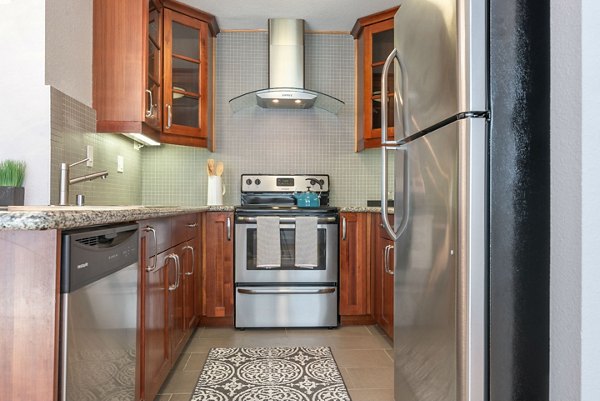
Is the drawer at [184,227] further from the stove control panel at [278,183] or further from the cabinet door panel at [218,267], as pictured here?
the stove control panel at [278,183]

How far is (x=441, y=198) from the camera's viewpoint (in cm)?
143

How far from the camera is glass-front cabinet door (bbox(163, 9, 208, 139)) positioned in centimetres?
323

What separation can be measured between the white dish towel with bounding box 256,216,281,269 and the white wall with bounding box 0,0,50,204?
60.1 inches

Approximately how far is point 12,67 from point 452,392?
2076 mm

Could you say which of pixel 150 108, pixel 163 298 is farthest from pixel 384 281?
pixel 150 108

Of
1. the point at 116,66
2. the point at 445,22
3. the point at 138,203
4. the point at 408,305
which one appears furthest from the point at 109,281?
the point at 138,203

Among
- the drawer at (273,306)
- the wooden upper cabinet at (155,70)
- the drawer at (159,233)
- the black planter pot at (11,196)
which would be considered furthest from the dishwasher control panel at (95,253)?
the drawer at (273,306)

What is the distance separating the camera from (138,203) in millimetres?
3723

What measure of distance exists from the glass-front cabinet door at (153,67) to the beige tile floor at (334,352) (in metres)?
1.45

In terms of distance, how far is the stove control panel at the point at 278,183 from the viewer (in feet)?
12.5

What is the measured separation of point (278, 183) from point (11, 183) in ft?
7.35

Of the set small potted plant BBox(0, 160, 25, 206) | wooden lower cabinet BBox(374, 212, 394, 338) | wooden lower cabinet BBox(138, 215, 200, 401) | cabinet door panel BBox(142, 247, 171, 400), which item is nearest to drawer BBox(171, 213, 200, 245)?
wooden lower cabinet BBox(138, 215, 200, 401)

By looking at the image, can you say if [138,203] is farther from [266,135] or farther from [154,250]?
[154,250]

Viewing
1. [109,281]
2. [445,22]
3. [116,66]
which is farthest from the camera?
[116,66]
